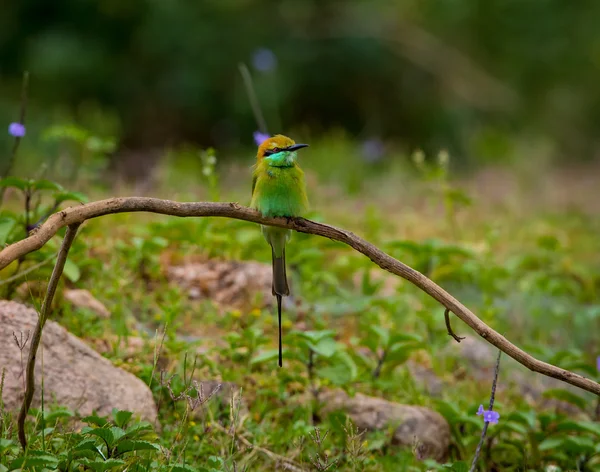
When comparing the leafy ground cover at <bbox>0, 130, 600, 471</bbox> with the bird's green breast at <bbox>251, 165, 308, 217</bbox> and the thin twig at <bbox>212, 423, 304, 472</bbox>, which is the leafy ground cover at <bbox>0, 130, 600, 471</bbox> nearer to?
the thin twig at <bbox>212, 423, 304, 472</bbox>

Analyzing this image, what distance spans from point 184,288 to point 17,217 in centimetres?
85

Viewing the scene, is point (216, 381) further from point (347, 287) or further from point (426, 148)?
point (426, 148)

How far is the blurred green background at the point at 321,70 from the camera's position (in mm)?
7270

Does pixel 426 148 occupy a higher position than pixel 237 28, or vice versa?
pixel 237 28

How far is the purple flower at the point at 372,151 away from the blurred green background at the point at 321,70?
28mm

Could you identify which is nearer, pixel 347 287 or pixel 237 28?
pixel 347 287

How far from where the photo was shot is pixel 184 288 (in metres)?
3.61

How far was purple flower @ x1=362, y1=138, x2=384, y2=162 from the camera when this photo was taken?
6.80 m

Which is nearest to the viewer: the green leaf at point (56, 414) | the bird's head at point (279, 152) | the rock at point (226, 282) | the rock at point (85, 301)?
the green leaf at point (56, 414)

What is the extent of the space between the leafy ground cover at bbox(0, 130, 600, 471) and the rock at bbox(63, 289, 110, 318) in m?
0.05

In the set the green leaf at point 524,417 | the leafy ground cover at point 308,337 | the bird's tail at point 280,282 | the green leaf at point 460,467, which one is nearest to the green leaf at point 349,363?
the leafy ground cover at point 308,337

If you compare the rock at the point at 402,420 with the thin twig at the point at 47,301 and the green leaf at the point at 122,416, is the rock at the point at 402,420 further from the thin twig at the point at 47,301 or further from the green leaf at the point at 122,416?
the thin twig at the point at 47,301

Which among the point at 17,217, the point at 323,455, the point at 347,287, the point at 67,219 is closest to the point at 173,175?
the point at 347,287

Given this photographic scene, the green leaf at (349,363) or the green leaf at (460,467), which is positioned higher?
the green leaf at (349,363)
